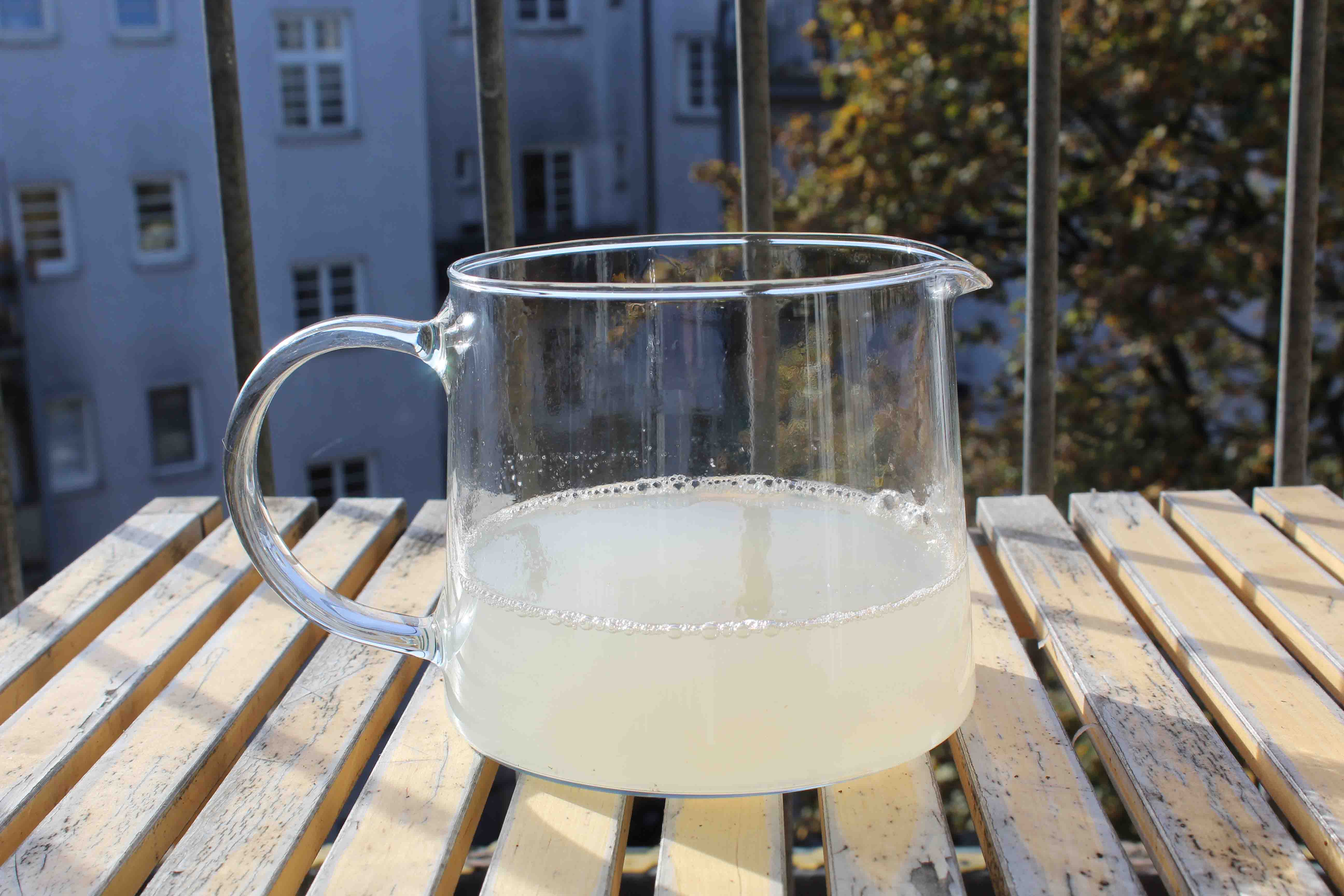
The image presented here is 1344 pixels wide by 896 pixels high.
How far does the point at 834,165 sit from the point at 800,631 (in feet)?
13.7

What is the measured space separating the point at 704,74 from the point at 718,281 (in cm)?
1187

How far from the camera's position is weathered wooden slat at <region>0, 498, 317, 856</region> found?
607mm

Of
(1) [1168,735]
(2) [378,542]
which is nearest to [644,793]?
(1) [1168,735]

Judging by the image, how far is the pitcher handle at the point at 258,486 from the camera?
605 mm

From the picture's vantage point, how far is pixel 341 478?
1177cm

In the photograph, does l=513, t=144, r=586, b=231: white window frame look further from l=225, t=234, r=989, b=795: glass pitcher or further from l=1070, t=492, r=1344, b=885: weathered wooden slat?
l=225, t=234, r=989, b=795: glass pitcher

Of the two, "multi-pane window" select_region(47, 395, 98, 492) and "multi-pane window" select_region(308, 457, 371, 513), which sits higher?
"multi-pane window" select_region(47, 395, 98, 492)

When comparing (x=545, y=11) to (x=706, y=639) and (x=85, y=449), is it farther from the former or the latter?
(x=706, y=639)

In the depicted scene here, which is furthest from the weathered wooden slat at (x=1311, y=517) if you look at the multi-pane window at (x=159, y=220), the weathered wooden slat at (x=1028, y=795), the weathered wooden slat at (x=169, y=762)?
the multi-pane window at (x=159, y=220)

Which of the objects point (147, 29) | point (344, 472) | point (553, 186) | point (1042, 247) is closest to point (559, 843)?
point (1042, 247)

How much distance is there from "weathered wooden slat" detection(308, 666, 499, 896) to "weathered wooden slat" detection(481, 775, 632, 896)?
23 mm

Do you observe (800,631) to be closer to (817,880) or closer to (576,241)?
(576,241)

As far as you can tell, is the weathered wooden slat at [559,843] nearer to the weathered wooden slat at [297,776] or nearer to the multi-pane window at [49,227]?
the weathered wooden slat at [297,776]

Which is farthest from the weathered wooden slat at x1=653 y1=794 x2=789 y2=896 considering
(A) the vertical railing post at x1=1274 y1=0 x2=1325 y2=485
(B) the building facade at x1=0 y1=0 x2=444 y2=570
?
(B) the building facade at x1=0 y1=0 x2=444 y2=570
